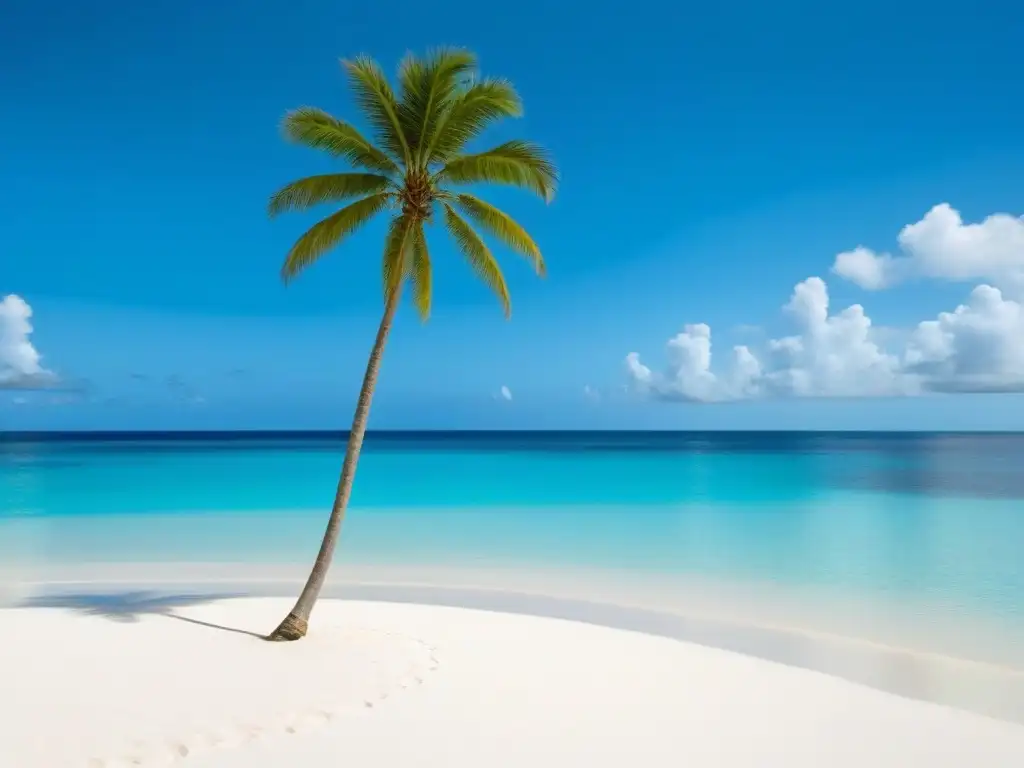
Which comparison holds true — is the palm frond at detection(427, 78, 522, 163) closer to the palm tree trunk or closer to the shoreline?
the palm tree trunk

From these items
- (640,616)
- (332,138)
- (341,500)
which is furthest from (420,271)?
(640,616)

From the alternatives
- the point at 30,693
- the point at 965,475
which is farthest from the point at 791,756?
the point at 965,475

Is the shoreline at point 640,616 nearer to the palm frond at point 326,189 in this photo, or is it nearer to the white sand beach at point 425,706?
the white sand beach at point 425,706

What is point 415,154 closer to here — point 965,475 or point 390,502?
point 390,502

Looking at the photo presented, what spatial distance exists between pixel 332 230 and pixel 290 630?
433cm

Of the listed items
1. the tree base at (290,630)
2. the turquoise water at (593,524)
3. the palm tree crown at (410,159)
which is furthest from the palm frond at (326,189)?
the turquoise water at (593,524)

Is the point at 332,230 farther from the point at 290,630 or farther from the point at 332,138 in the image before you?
the point at 290,630

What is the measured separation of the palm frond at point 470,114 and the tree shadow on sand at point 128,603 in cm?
553

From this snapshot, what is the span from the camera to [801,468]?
4500 cm

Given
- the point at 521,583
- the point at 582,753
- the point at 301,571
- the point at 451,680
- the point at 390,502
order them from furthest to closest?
the point at 390,502 → the point at 301,571 → the point at 521,583 → the point at 451,680 → the point at 582,753

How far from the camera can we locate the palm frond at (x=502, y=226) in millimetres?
8477

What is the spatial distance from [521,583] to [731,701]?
21.2ft

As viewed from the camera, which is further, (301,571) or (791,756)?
(301,571)

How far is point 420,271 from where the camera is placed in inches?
352
